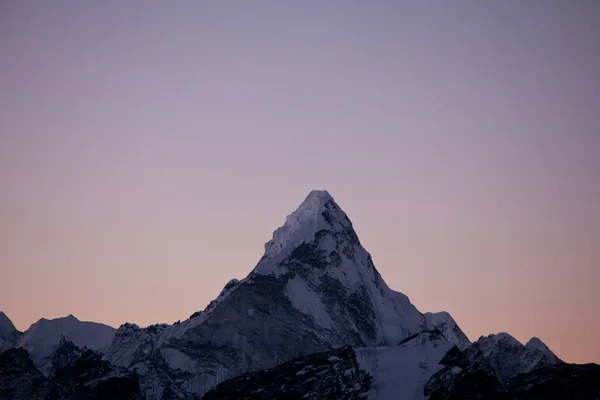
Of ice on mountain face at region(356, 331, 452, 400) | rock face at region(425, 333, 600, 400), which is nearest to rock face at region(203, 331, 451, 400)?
ice on mountain face at region(356, 331, 452, 400)

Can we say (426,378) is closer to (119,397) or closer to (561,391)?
(561,391)

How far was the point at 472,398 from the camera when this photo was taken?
6348 inches

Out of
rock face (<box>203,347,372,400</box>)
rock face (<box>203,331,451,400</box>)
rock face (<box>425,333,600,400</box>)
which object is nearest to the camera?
rock face (<box>425,333,600,400</box>)

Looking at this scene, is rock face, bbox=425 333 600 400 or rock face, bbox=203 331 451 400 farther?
rock face, bbox=203 331 451 400

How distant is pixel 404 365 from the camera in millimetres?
186125

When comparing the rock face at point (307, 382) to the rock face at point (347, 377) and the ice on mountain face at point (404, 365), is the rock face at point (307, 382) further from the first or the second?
the ice on mountain face at point (404, 365)

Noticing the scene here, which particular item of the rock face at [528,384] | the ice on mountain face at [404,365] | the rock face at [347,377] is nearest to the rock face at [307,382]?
the rock face at [347,377]

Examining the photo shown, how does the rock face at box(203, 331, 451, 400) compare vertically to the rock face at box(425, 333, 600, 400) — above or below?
above

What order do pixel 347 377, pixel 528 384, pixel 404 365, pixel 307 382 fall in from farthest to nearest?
1. pixel 404 365
2. pixel 347 377
3. pixel 307 382
4. pixel 528 384

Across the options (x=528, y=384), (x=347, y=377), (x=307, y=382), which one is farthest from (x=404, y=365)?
(x=528, y=384)

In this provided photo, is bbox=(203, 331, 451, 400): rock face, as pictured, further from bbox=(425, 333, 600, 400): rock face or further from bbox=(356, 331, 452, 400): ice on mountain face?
bbox=(425, 333, 600, 400): rock face

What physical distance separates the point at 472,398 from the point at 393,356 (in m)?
29.4

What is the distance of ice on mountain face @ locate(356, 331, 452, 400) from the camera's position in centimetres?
17775

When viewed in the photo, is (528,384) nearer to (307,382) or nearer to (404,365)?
(404,365)
